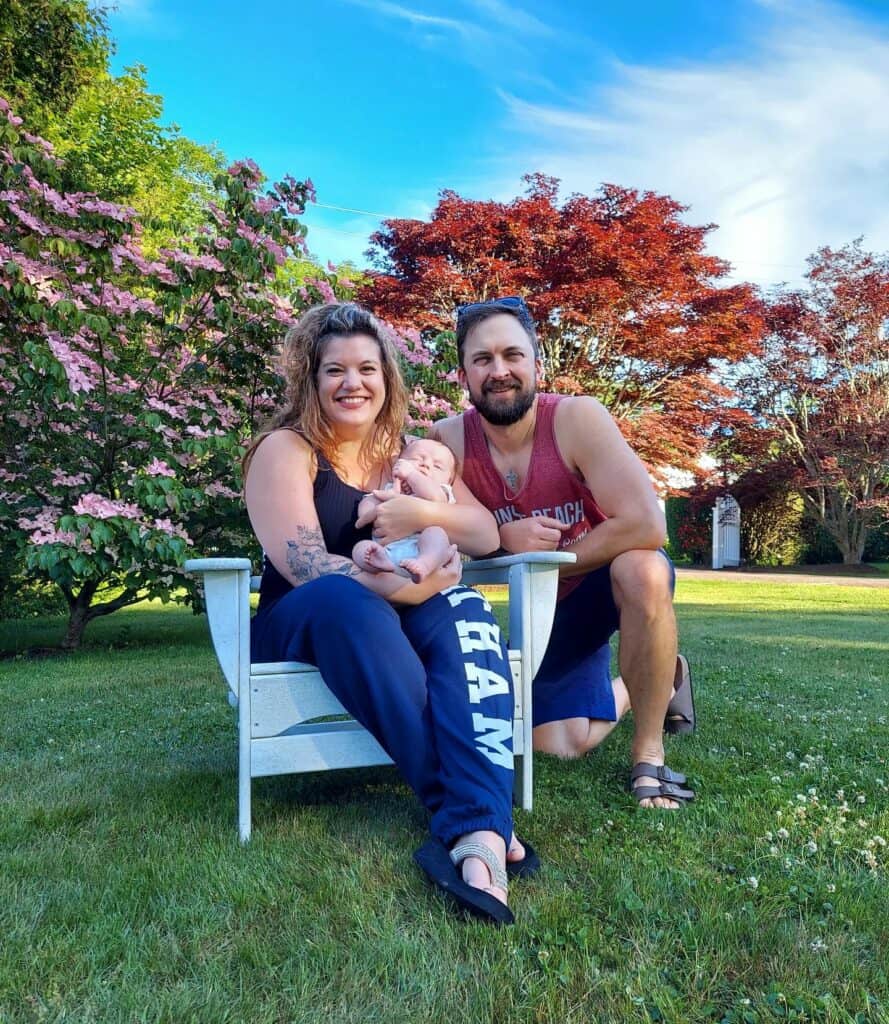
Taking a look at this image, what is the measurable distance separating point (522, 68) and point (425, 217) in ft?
9.09

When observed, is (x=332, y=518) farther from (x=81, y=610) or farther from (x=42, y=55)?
(x=42, y=55)

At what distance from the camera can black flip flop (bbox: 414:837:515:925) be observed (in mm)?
1368

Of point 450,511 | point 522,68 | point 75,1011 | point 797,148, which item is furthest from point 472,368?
point 797,148

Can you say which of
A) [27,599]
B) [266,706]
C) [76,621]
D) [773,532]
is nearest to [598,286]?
[27,599]

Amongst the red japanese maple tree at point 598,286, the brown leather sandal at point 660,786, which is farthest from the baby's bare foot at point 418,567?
the red japanese maple tree at point 598,286

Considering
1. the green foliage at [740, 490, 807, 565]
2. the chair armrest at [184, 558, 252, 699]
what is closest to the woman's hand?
the chair armrest at [184, 558, 252, 699]

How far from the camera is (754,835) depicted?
1768 millimetres

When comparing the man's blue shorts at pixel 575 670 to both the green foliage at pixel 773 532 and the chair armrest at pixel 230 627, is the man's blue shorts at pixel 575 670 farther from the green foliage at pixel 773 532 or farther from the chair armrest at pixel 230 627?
the green foliage at pixel 773 532

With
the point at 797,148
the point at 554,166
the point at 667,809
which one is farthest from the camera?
the point at 797,148

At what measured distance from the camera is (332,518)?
2.15 metres

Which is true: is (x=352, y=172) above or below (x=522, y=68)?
above

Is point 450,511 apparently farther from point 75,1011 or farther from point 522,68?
point 522,68

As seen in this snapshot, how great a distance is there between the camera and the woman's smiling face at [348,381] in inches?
84.8

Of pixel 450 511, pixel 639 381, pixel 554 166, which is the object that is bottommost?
pixel 450 511
